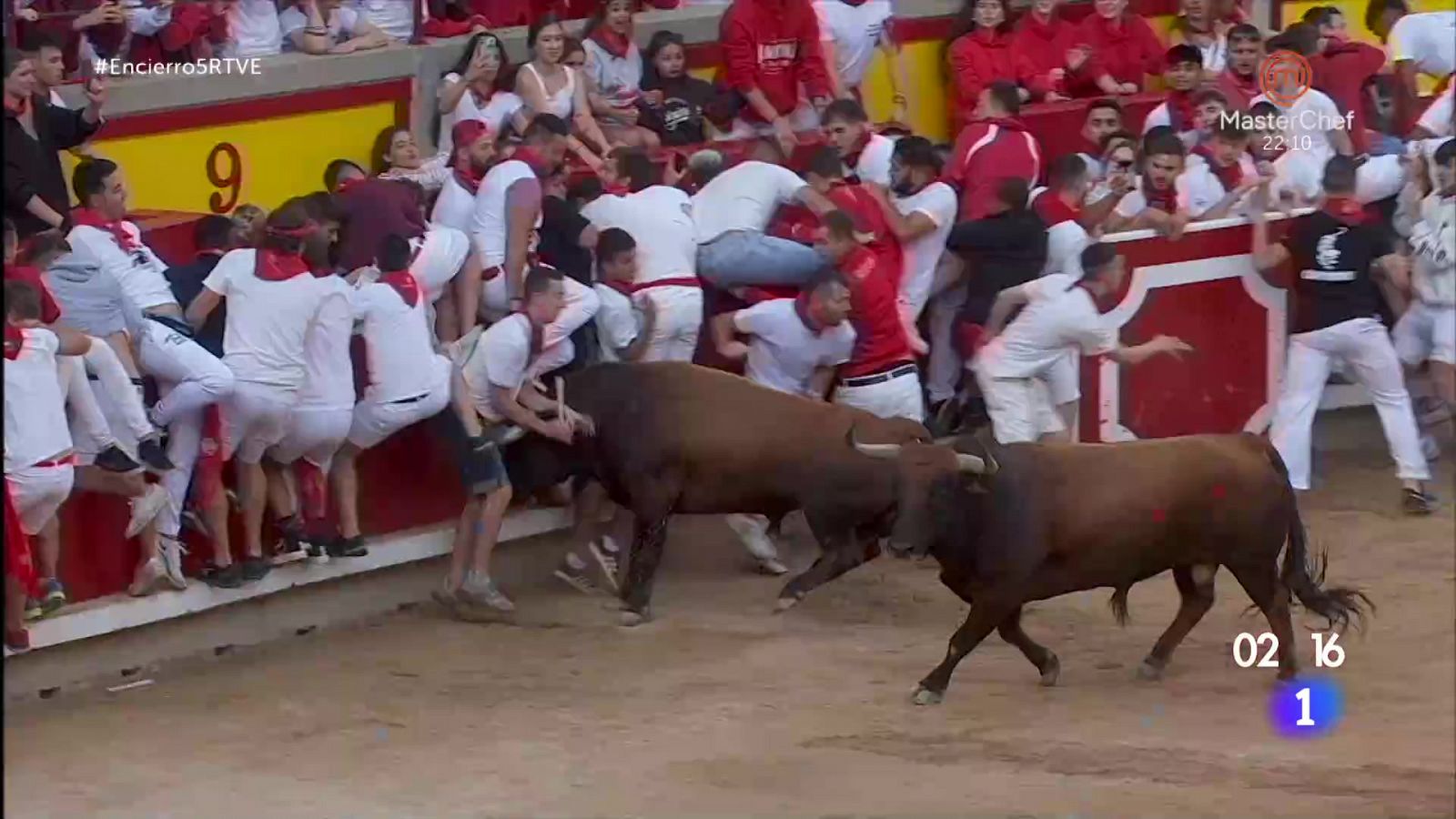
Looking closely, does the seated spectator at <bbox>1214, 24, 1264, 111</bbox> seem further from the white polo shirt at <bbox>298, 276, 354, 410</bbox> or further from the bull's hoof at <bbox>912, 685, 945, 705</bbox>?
the white polo shirt at <bbox>298, 276, 354, 410</bbox>

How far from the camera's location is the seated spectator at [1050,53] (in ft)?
41.7

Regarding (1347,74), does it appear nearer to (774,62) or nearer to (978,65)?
(978,65)

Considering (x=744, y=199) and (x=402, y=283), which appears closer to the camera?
(x=402, y=283)

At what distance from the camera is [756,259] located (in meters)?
9.73

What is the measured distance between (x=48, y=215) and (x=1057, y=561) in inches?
144

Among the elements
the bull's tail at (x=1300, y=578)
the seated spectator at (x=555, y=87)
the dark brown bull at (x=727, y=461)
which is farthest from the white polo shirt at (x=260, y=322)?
the bull's tail at (x=1300, y=578)

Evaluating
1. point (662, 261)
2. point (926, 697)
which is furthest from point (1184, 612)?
point (662, 261)

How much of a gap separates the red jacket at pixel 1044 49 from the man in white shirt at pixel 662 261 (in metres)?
3.63

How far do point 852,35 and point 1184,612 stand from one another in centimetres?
458

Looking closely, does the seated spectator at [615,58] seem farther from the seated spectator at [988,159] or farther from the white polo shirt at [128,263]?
the white polo shirt at [128,263]

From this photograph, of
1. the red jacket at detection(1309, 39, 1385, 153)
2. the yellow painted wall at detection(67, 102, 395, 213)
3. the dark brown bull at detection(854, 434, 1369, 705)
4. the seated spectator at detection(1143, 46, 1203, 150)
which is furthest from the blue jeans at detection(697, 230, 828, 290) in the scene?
the red jacket at detection(1309, 39, 1385, 153)

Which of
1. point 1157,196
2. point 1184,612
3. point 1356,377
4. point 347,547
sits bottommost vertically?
point 1184,612

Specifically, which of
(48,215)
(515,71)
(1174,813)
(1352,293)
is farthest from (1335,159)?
(48,215)

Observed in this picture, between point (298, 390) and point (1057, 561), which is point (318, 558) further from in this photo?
point (1057, 561)
